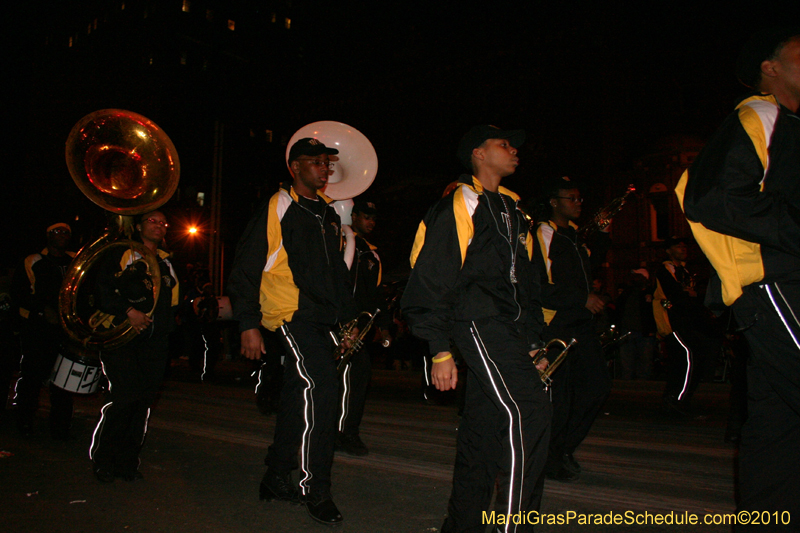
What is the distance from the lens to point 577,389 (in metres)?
4.66

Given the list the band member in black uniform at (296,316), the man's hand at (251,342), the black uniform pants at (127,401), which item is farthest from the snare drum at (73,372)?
the man's hand at (251,342)

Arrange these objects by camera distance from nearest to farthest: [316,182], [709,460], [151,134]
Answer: [316,182], [709,460], [151,134]

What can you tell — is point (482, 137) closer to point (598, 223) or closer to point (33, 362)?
point (598, 223)

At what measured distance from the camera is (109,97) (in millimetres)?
49219

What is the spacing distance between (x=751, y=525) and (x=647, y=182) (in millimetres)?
34514

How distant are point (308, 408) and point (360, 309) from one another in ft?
8.78

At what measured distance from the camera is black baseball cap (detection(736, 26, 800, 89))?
2635 millimetres

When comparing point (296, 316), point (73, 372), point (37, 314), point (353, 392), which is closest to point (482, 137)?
point (296, 316)

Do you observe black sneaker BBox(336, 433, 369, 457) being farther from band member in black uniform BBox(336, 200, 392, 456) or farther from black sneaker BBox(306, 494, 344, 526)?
black sneaker BBox(306, 494, 344, 526)

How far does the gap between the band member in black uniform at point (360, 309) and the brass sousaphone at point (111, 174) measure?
6.30ft

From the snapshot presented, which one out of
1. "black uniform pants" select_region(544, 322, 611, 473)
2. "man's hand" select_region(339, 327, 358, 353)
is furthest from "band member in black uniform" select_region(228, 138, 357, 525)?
"black uniform pants" select_region(544, 322, 611, 473)

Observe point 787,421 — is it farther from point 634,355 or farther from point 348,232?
point 634,355

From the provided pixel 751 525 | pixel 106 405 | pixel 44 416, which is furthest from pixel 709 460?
pixel 44 416

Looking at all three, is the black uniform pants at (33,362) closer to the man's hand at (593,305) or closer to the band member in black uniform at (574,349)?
the band member in black uniform at (574,349)
